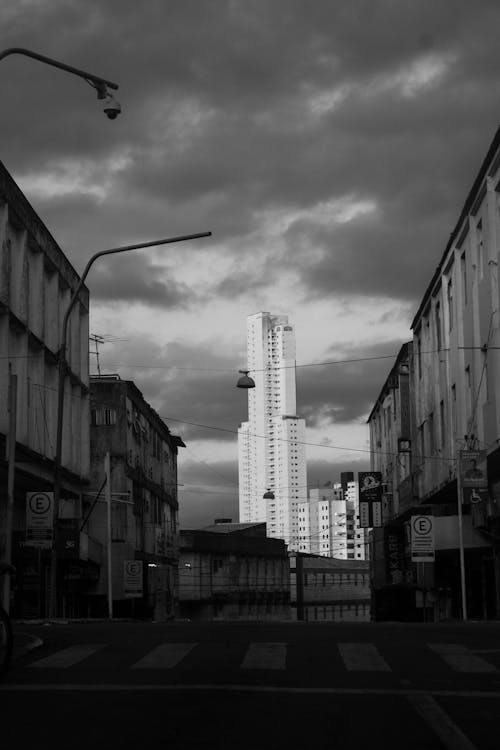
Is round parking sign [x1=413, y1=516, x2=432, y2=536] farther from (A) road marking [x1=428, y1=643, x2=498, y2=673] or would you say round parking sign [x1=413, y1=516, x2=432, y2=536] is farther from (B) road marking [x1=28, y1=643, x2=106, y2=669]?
(B) road marking [x1=28, y1=643, x2=106, y2=669]

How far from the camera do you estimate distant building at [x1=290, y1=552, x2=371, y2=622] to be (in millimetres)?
134375

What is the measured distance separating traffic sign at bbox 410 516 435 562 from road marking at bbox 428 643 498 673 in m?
28.2

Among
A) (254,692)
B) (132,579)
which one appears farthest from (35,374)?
(254,692)

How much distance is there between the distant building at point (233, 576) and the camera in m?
105

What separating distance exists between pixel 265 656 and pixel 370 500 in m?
66.3

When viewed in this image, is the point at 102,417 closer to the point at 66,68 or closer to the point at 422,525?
the point at 422,525

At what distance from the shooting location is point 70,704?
11070 mm

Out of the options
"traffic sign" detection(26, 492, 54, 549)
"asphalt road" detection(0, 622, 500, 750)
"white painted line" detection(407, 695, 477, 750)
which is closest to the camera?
"white painted line" detection(407, 695, 477, 750)

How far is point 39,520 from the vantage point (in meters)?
34.9

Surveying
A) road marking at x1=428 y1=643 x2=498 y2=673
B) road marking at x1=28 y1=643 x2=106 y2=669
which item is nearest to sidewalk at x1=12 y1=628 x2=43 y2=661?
road marking at x1=28 y1=643 x2=106 y2=669

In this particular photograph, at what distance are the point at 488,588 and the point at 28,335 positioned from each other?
23.5m

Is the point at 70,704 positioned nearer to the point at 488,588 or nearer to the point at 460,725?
the point at 460,725

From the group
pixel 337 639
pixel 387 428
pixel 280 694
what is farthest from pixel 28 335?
pixel 387 428

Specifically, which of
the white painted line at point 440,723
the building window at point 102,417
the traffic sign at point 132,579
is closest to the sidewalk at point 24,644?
the white painted line at point 440,723
